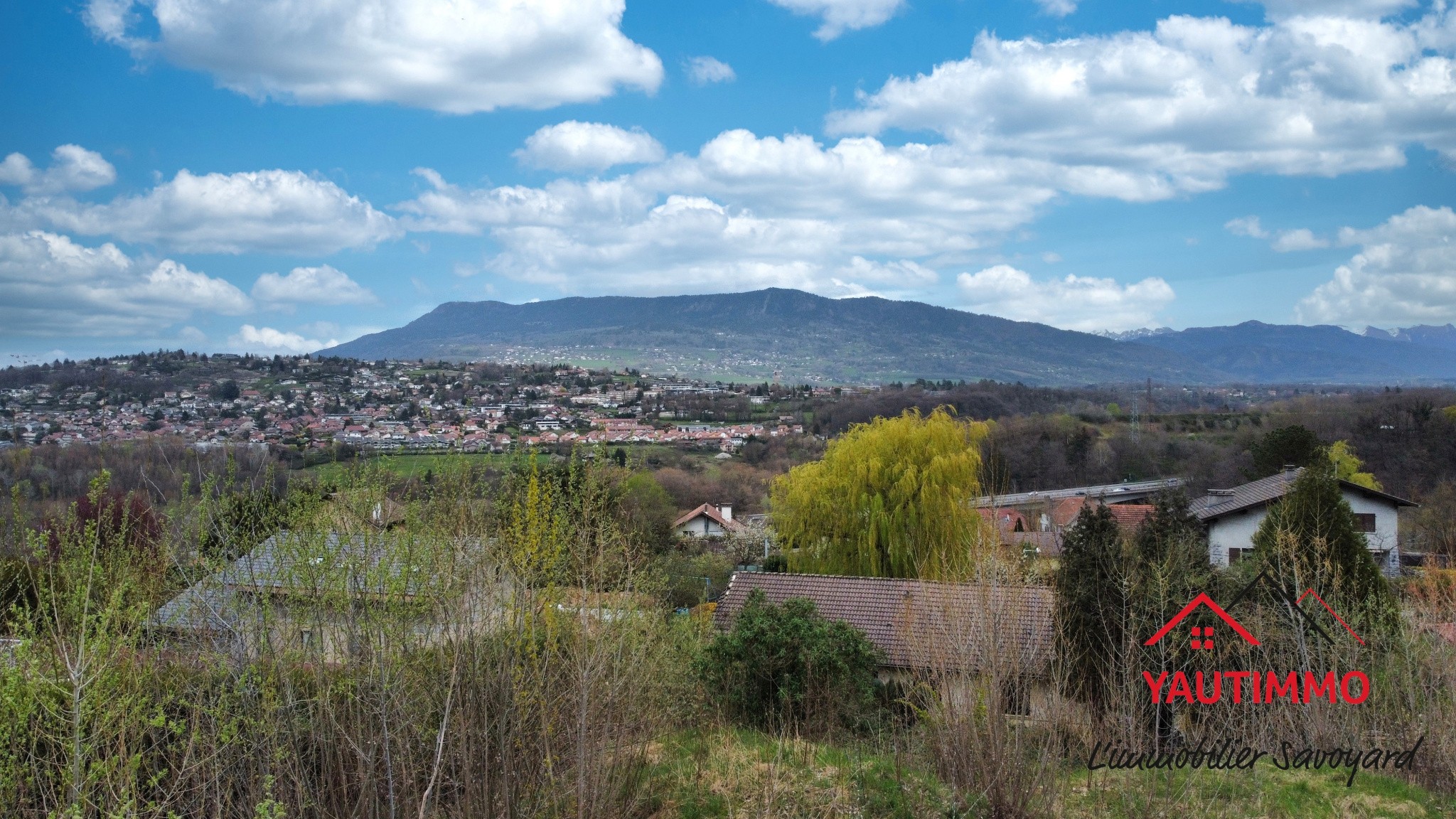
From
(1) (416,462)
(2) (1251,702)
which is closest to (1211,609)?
(2) (1251,702)

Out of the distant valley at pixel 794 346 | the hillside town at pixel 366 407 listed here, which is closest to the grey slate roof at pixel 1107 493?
the hillside town at pixel 366 407

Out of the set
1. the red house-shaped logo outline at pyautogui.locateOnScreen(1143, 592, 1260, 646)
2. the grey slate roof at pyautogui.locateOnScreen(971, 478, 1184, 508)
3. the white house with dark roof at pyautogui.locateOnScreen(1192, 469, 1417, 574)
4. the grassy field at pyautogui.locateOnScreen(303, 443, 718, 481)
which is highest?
the grassy field at pyautogui.locateOnScreen(303, 443, 718, 481)

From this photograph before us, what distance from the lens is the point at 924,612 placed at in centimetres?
833

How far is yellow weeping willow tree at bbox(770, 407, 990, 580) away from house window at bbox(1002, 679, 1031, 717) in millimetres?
13742

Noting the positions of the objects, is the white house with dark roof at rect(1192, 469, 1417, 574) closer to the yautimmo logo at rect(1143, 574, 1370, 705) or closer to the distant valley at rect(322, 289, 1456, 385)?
the yautimmo logo at rect(1143, 574, 1370, 705)

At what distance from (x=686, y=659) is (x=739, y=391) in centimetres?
8461

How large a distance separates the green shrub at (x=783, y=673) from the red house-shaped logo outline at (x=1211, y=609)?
401 centimetres

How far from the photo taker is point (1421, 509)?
3359 centimetres

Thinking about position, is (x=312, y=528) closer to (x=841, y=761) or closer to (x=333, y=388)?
(x=841, y=761)

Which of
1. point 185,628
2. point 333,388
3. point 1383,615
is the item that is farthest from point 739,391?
point 185,628

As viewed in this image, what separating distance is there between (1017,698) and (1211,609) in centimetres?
741

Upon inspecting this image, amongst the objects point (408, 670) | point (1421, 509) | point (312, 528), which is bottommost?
point (1421, 509)

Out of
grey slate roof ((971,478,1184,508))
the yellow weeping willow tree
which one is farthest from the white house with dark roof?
grey slate roof ((971,478,1184,508))

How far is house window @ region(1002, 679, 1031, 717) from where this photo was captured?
23.9 feet
